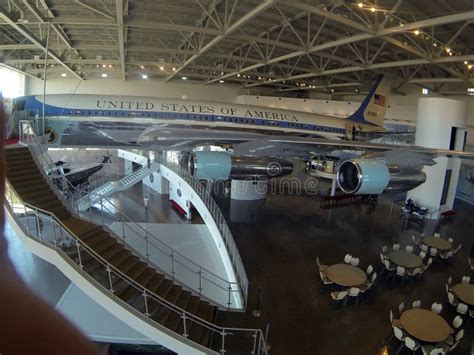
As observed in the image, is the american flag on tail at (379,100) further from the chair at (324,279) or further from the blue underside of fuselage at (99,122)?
the chair at (324,279)

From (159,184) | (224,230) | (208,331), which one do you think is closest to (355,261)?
(224,230)

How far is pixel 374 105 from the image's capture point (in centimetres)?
2106

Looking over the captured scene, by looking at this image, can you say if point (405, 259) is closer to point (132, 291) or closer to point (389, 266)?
point (389, 266)

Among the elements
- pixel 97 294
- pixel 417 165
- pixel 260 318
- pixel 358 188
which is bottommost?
pixel 260 318

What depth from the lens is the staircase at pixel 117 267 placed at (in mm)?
7125

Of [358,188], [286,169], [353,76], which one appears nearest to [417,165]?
[358,188]

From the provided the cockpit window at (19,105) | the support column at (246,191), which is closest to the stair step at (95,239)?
the cockpit window at (19,105)

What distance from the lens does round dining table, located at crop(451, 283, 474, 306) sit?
28.5 feet

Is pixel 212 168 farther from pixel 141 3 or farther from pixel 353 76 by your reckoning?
pixel 353 76

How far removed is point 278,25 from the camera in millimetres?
14570

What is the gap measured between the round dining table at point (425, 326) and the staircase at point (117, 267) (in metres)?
5.04

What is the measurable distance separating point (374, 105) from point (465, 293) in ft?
49.6

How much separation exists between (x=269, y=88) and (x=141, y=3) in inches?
1197

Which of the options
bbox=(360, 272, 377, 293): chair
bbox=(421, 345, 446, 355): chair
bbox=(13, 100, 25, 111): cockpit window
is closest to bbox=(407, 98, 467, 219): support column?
bbox=(360, 272, 377, 293): chair
